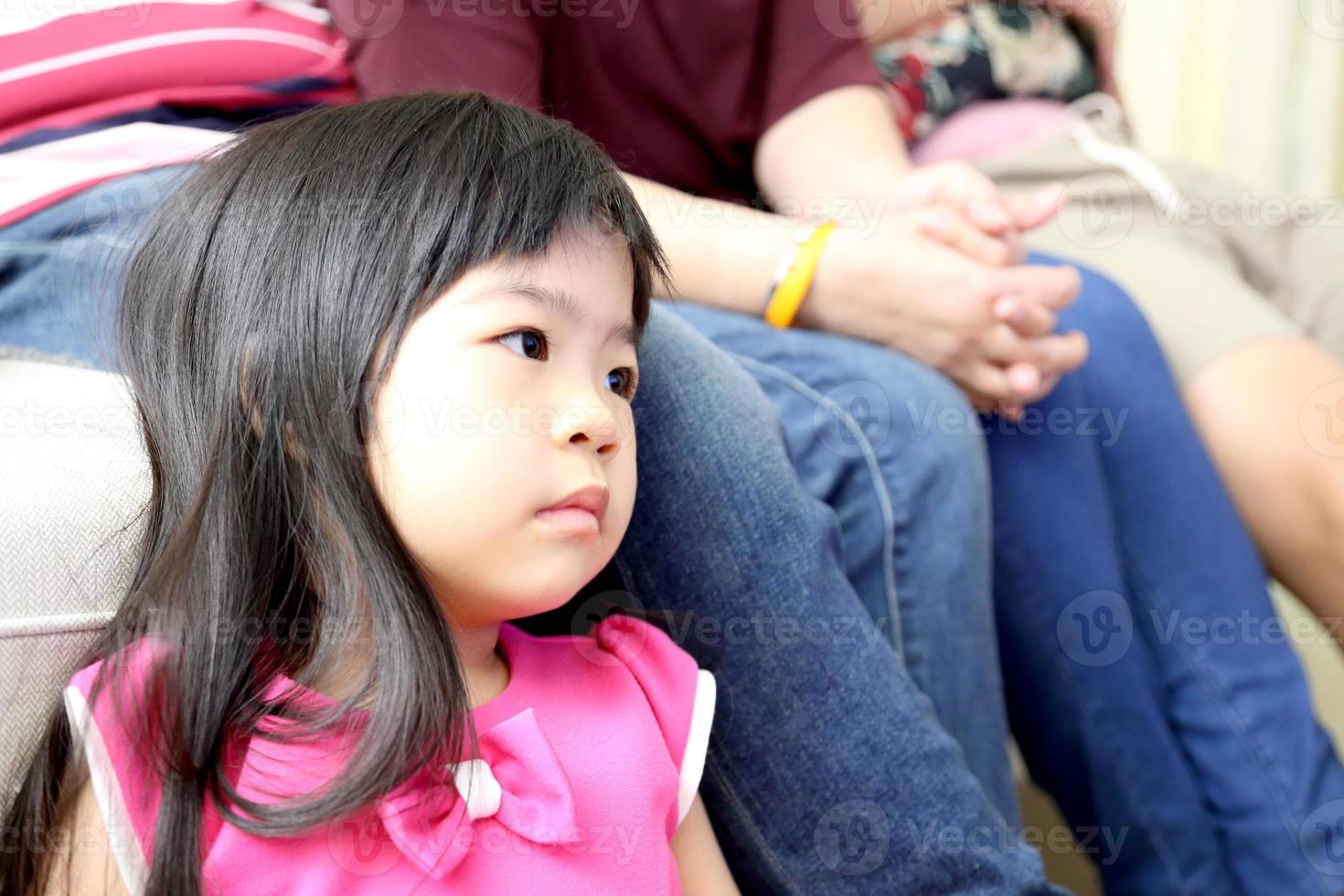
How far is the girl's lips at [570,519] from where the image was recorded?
1.92 ft

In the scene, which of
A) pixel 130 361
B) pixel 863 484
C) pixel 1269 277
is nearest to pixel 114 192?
pixel 130 361

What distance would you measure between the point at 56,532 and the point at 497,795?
0.84 feet

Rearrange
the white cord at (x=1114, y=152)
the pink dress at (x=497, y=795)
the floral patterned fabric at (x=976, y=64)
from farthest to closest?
1. the floral patterned fabric at (x=976, y=64)
2. the white cord at (x=1114, y=152)
3. the pink dress at (x=497, y=795)

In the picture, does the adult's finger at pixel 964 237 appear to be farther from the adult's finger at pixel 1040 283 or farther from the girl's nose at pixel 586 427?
the girl's nose at pixel 586 427

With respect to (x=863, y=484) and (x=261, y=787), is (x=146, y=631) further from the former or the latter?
(x=863, y=484)

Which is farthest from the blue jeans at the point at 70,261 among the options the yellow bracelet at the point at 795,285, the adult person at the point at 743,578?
the yellow bracelet at the point at 795,285

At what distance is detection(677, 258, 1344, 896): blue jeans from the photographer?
961 millimetres

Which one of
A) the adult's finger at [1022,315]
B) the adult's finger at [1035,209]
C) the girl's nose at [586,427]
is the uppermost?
the girl's nose at [586,427]

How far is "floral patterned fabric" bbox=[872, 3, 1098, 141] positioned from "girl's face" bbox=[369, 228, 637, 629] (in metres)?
0.97

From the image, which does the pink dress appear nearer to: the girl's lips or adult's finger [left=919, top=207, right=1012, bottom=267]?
the girl's lips

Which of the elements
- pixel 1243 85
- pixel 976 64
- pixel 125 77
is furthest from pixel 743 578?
pixel 1243 85

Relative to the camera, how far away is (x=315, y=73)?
0.95m

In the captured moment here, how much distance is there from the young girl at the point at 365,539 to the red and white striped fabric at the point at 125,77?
24 cm

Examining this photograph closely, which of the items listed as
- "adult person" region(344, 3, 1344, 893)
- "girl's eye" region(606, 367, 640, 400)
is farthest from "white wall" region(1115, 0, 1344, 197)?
"girl's eye" region(606, 367, 640, 400)
